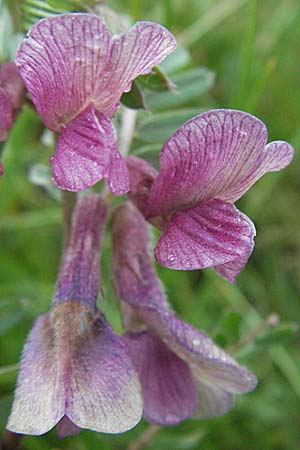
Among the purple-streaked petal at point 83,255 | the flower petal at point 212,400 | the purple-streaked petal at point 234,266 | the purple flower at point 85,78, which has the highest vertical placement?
the purple flower at point 85,78

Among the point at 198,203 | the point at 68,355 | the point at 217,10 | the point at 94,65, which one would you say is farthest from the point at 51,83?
the point at 217,10

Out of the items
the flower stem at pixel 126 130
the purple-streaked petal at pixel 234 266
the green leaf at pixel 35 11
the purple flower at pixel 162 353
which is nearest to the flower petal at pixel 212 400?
the purple flower at pixel 162 353

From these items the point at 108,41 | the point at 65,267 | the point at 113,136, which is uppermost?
the point at 108,41

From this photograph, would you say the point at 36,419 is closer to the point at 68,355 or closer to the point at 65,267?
the point at 68,355

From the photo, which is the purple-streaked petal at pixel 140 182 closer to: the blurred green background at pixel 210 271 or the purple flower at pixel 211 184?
the purple flower at pixel 211 184

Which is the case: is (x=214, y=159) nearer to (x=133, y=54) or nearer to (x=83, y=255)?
(x=133, y=54)
